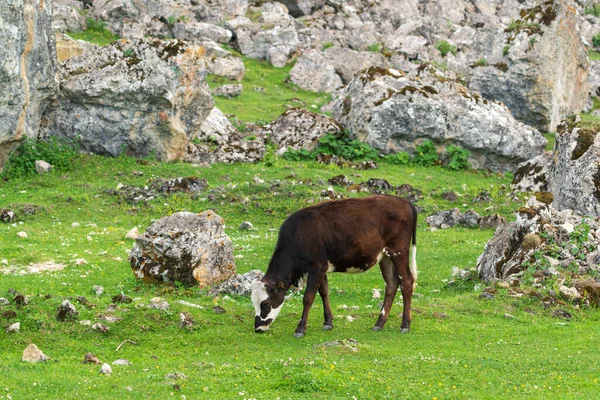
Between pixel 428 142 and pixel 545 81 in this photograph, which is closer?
pixel 428 142

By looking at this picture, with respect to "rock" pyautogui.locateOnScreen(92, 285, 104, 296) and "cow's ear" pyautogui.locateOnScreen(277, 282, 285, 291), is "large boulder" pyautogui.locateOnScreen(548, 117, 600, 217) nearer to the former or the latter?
"cow's ear" pyautogui.locateOnScreen(277, 282, 285, 291)

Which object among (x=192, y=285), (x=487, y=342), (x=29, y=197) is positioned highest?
(x=487, y=342)

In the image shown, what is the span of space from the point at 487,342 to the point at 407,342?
58.0 inches

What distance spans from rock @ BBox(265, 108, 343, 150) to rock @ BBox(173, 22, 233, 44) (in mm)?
16074

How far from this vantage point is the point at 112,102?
35.4m

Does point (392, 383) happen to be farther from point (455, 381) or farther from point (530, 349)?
point (530, 349)

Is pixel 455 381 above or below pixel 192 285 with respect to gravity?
above

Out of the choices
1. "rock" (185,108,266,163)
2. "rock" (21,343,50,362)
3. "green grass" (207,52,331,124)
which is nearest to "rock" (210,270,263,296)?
"rock" (21,343,50,362)

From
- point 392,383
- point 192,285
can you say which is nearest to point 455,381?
point 392,383

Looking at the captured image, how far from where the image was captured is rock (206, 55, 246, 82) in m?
50.2

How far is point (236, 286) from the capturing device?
19.1m

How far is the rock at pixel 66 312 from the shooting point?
51.3 feet

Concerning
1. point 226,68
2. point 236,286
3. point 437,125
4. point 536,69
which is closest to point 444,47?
point 536,69

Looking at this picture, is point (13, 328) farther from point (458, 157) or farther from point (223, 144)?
point (458, 157)
